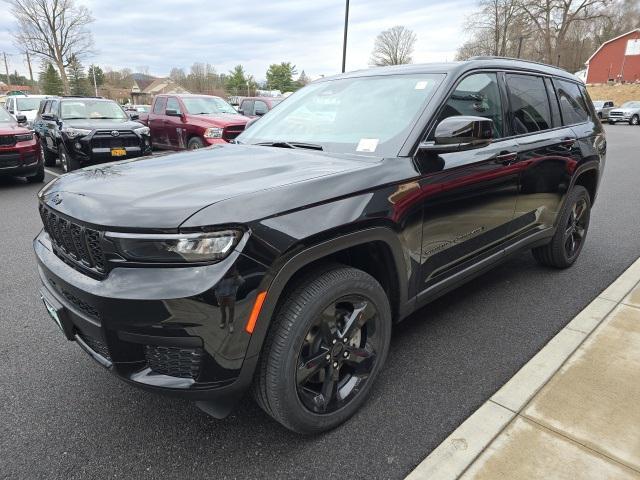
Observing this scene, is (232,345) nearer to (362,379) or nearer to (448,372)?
(362,379)

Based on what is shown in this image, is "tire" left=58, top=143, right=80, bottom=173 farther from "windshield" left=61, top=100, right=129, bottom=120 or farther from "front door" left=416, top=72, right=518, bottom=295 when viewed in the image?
"front door" left=416, top=72, right=518, bottom=295

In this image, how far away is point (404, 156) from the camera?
2.37m

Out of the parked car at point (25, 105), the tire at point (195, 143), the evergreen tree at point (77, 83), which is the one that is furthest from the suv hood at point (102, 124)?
the evergreen tree at point (77, 83)

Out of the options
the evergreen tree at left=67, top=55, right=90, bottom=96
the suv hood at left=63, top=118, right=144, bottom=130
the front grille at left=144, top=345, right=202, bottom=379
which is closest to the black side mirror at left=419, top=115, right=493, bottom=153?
the front grille at left=144, top=345, right=202, bottom=379

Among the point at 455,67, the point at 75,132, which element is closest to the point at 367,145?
the point at 455,67

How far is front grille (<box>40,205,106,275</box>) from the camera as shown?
1812 mm

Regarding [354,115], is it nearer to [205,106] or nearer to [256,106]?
[205,106]

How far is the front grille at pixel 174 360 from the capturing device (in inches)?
67.5

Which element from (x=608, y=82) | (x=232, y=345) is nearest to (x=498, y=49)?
(x=608, y=82)

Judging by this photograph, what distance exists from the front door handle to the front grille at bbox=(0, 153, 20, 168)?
8.49 m

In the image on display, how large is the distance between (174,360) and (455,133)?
1749 mm

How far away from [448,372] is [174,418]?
61.3 inches

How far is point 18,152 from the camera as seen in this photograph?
810 cm

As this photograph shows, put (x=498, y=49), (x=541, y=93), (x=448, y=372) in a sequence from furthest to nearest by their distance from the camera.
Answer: (x=498, y=49)
(x=541, y=93)
(x=448, y=372)
